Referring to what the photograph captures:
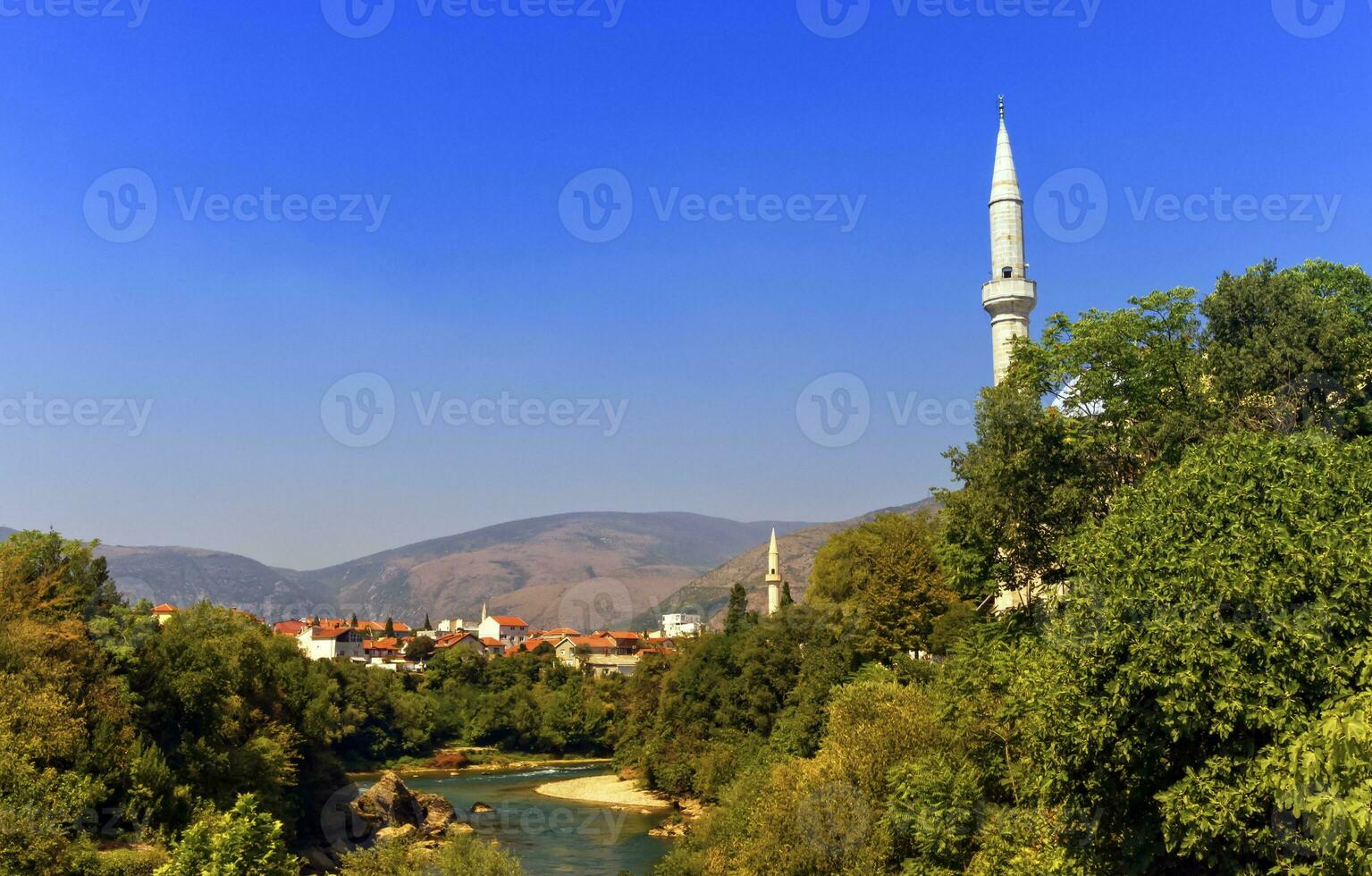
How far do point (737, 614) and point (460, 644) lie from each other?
48.6 metres

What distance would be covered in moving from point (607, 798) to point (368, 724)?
81.1 feet

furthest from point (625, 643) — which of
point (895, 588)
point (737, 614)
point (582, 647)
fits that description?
point (895, 588)

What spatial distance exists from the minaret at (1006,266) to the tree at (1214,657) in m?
29.5

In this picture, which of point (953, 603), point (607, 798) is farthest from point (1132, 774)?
point (607, 798)

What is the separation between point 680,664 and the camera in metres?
63.5

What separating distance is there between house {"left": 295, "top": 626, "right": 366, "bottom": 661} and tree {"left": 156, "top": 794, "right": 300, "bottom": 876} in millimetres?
85613

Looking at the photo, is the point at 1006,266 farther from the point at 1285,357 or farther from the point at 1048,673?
the point at 1048,673

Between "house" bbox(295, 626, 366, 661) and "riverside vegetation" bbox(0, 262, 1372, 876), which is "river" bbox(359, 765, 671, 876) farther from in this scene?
"house" bbox(295, 626, 366, 661)

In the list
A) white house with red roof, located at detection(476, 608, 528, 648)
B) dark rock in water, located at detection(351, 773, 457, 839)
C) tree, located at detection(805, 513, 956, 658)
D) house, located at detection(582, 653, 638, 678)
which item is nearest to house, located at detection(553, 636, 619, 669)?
house, located at detection(582, 653, 638, 678)

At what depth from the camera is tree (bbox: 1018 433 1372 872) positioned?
48.5 feet

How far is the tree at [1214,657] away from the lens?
14.8 meters

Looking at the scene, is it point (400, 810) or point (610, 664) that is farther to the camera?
point (610, 664)

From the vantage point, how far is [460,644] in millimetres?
108812

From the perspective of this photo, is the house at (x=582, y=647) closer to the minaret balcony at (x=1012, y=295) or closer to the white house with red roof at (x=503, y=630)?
the white house with red roof at (x=503, y=630)
